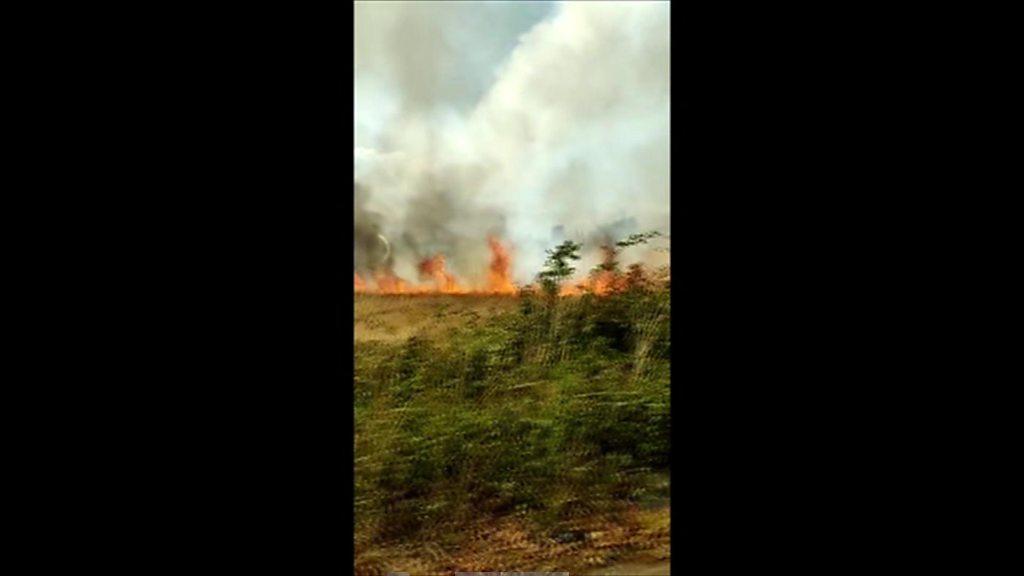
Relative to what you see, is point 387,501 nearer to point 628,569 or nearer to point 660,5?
point 628,569

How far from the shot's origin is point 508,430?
369 centimetres

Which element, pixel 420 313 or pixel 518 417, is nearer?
pixel 420 313

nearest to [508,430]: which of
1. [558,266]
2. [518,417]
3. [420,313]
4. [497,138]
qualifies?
[518,417]

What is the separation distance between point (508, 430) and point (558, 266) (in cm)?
82

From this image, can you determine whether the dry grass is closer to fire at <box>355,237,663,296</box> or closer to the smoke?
fire at <box>355,237,663,296</box>

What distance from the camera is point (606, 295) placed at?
372 centimetres

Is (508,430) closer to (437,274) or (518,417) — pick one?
(518,417)

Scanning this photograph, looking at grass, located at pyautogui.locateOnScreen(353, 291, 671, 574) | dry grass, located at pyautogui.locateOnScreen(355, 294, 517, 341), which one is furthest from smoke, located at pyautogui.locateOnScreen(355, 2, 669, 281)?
grass, located at pyautogui.locateOnScreen(353, 291, 671, 574)

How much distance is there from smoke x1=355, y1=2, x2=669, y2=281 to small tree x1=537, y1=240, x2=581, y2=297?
0.05 m
